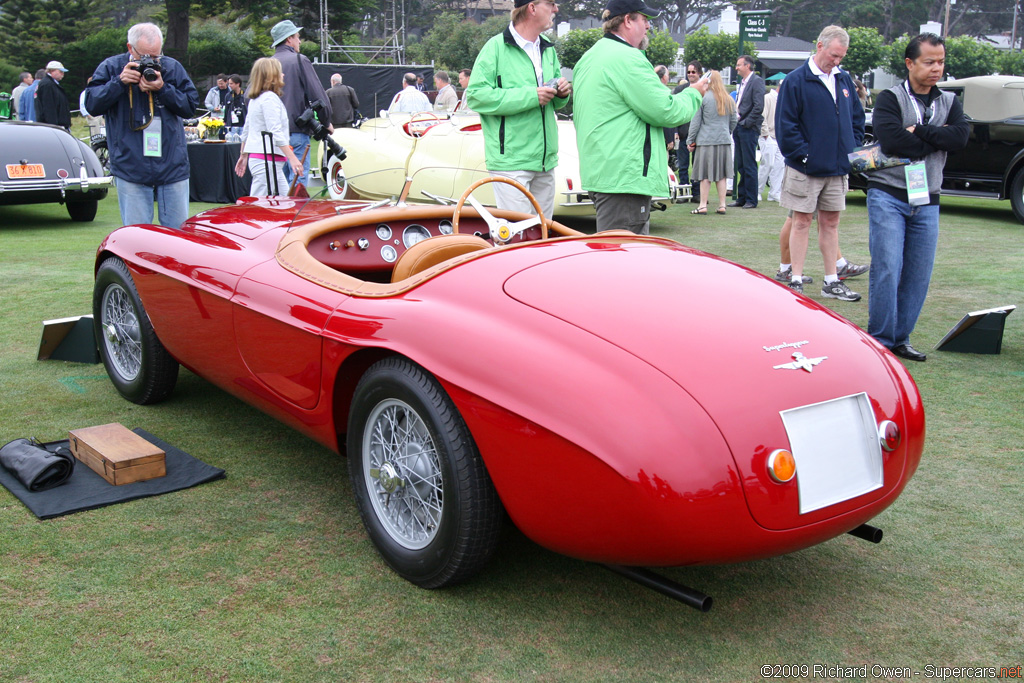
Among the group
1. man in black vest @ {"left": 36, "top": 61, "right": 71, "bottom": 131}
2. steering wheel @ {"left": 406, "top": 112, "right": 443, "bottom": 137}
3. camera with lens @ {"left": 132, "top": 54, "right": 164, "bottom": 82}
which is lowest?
steering wheel @ {"left": 406, "top": 112, "right": 443, "bottom": 137}

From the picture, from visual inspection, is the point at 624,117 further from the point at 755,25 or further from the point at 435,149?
the point at 755,25

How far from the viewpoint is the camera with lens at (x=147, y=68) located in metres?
5.43

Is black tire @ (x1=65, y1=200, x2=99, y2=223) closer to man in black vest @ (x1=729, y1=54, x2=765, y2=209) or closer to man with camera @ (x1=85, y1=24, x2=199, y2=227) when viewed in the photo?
man with camera @ (x1=85, y1=24, x2=199, y2=227)

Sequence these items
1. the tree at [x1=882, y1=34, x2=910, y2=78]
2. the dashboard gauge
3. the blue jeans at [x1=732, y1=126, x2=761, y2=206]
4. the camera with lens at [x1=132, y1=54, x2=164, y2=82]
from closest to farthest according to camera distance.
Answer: the dashboard gauge
the camera with lens at [x1=132, y1=54, x2=164, y2=82]
the blue jeans at [x1=732, y1=126, x2=761, y2=206]
the tree at [x1=882, y1=34, x2=910, y2=78]

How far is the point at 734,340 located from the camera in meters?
2.38

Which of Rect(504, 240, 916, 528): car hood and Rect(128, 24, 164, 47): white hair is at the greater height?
Rect(128, 24, 164, 47): white hair

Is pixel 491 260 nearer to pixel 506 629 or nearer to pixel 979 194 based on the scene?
pixel 506 629

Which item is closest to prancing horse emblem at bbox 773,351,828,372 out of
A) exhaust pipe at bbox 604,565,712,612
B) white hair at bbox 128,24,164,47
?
exhaust pipe at bbox 604,565,712,612

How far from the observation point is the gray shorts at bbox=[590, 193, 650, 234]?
15.9ft

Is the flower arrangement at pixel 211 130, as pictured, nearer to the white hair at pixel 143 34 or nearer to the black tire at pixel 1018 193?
the white hair at pixel 143 34

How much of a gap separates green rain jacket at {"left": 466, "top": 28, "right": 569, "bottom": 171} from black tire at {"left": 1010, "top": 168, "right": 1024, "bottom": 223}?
8149 millimetres

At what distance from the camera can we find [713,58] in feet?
181

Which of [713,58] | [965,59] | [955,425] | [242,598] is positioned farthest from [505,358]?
[965,59]

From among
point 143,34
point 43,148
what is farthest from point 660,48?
point 143,34
